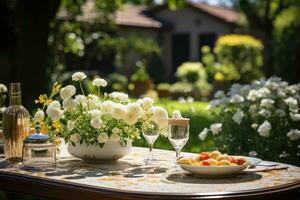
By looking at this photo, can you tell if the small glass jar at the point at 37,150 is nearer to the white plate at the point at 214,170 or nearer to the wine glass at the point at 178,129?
the wine glass at the point at 178,129

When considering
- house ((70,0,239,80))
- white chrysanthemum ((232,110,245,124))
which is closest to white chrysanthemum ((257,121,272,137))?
white chrysanthemum ((232,110,245,124))

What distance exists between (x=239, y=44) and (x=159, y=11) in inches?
314

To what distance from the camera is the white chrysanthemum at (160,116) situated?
11.4 ft

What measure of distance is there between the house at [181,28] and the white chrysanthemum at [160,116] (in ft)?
69.3

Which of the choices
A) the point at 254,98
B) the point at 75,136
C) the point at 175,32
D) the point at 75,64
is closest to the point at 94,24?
the point at 75,64

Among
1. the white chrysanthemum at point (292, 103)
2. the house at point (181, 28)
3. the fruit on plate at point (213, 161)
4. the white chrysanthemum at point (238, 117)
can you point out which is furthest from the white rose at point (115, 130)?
the house at point (181, 28)

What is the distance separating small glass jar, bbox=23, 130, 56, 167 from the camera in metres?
3.34

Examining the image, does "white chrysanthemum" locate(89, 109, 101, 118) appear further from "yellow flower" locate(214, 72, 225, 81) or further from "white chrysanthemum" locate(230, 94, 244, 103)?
"yellow flower" locate(214, 72, 225, 81)

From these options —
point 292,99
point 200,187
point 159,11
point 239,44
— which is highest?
point 159,11

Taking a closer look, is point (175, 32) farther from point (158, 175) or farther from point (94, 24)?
point (158, 175)

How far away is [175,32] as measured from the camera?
26.1 meters

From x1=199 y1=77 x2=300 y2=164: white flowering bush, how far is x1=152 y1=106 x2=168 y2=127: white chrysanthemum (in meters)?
2.05

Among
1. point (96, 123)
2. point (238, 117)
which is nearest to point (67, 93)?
point (96, 123)

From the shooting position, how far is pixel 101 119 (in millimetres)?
3523
